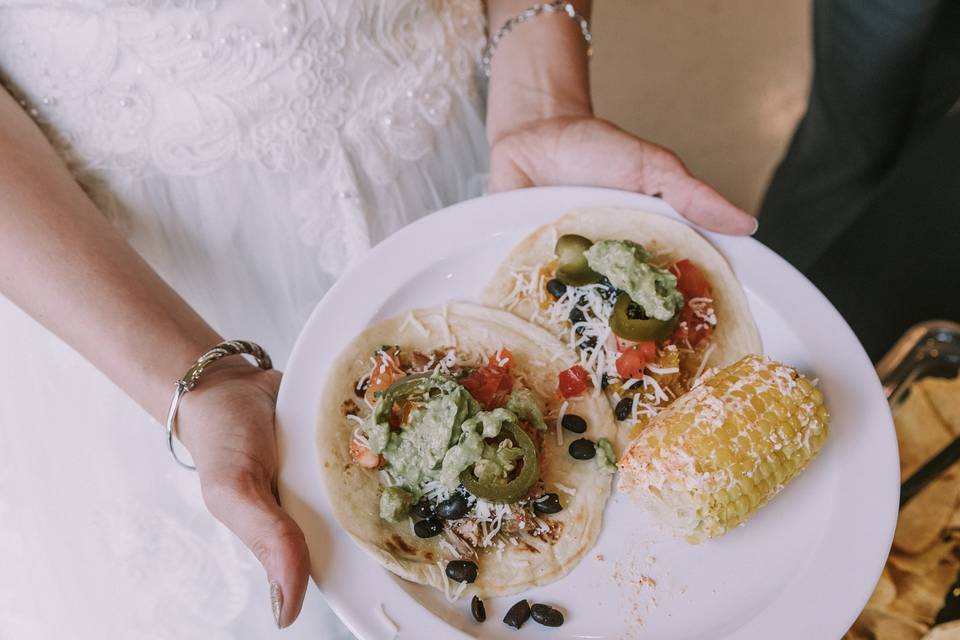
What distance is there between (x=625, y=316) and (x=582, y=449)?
404mm

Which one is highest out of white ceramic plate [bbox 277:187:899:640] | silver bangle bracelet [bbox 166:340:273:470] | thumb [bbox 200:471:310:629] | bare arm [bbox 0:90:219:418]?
bare arm [bbox 0:90:219:418]

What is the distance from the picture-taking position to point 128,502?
2314 mm

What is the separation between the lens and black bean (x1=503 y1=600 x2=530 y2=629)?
6.21 ft

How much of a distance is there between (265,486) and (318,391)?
1.02ft

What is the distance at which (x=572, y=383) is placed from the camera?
2225mm

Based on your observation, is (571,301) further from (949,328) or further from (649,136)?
(649,136)

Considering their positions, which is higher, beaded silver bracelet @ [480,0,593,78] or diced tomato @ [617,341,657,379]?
beaded silver bracelet @ [480,0,593,78]

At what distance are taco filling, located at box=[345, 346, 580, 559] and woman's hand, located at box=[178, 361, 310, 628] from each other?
9.8 inches

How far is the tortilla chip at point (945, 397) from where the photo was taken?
90.7 inches

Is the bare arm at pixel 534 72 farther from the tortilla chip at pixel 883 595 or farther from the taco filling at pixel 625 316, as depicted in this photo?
the tortilla chip at pixel 883 595

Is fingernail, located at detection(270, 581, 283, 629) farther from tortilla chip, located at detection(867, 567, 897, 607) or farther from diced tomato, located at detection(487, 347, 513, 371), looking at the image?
tortilla chip, located at detection(867, 567, 897, 607)

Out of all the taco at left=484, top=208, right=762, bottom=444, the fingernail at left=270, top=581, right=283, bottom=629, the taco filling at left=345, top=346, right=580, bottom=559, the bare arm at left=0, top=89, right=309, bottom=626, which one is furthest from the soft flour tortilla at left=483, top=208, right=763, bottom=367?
the fingernail at left=270, top=581, right=283, bottom=629

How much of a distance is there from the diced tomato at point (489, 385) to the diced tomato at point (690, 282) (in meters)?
0.60

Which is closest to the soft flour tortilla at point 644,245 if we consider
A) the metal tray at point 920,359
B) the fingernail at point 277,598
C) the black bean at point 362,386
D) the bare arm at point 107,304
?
the black bean at point 362,386
